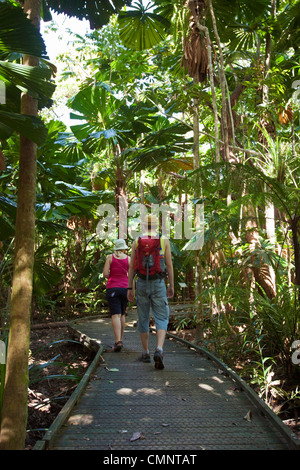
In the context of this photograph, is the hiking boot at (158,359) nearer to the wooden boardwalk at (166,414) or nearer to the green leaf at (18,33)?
the wooden boardwalk at (166,414)

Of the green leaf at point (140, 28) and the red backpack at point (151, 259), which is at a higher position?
the green leaf at point (140, 28)

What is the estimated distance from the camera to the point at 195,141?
7750mm

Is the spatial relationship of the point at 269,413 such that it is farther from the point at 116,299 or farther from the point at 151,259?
the point at 116,299

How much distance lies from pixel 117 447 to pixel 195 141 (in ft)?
19.9

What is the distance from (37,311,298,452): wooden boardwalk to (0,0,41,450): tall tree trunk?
320 millimetres

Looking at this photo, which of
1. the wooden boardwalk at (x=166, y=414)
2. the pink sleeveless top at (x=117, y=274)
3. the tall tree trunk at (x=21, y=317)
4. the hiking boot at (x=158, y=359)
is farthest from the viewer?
Answer: the pink sleeveless top at (x=117, y=274)

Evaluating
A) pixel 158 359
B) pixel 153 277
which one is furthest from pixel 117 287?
pixel 158 359

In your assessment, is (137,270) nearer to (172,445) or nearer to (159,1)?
(172,445)

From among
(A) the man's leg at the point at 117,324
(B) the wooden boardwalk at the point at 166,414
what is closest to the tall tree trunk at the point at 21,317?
(B) the wooden boardwalk at the point at 166,414

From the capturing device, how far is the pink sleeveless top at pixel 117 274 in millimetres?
5801

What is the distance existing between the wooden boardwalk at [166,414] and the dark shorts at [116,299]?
0.84m

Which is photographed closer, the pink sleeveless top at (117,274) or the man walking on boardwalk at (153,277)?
the man walking on boardwalk at (153,277)

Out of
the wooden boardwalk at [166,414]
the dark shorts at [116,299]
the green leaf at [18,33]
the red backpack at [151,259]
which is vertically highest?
the green leaf at [18,33]

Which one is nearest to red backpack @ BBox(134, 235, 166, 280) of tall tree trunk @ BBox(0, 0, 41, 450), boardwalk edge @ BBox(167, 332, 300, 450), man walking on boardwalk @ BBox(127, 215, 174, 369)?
man walking on boardwalk @ BBox(127, 215, 174, 369)
